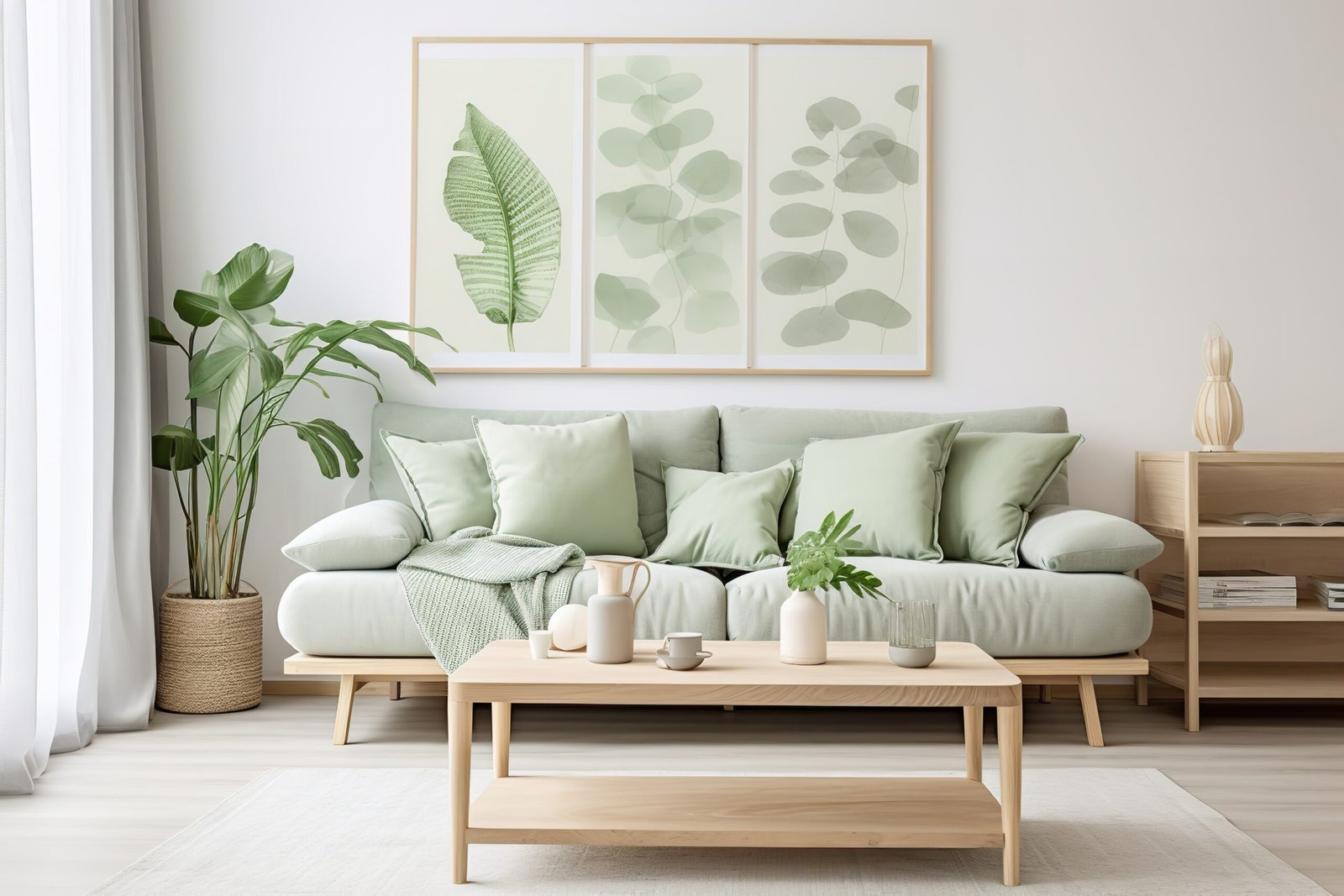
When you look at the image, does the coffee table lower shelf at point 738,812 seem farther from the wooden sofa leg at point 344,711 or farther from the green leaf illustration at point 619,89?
the green leaf illustration at point 619,89

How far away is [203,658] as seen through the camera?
3246mm

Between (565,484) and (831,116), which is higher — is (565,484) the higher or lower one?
the lower one

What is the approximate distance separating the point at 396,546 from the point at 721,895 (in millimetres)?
1464

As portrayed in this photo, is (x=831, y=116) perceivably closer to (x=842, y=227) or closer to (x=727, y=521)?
(x=842, y=227)

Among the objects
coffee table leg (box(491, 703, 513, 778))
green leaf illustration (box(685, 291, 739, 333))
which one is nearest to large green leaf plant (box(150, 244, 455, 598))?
green leaf illustration (box(685, 291, 739, 333))

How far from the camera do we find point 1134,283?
3686mm

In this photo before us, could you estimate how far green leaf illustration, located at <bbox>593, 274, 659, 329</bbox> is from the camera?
146 inches

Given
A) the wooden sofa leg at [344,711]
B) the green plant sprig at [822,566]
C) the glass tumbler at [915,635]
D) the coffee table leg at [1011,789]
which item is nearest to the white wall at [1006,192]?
the wooden sofa leg at [344,711]

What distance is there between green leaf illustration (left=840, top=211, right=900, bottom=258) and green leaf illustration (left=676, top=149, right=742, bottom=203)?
1.36 ft

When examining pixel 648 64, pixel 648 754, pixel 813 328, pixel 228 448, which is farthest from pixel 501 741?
pixel 648 64

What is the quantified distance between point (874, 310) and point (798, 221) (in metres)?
0.41

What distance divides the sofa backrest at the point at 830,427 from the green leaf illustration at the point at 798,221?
0.66m

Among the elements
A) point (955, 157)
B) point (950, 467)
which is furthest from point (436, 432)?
point (955, 157)

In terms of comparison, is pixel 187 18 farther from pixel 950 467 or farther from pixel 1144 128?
pixel 1144 128
